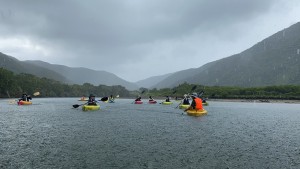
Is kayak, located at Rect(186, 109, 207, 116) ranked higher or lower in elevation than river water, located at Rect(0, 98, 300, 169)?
higher

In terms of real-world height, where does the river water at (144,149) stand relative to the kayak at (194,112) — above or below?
below

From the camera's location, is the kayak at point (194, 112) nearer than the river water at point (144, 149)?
No

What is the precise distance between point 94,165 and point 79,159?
2133mm

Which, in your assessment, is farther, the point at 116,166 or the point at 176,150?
the point at 176,150

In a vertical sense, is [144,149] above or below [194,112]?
below

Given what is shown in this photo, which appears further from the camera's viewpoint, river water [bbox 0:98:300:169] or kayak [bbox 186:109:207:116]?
kayak [bbox 186:109:207:116]

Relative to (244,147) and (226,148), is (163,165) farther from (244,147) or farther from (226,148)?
(244,147)

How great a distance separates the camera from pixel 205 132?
1492 inches

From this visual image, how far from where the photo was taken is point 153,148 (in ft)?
88.7

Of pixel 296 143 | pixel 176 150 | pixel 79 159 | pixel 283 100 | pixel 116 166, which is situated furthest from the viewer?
pixel 283 100

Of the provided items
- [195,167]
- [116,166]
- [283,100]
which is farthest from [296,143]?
[283,100]

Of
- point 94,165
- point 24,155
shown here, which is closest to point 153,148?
point 94,165

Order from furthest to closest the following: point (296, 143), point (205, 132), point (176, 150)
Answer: point (205, 132)
point (296, 143)
point (176, 150)

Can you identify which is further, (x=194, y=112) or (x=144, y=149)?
(x=194, y=112)
